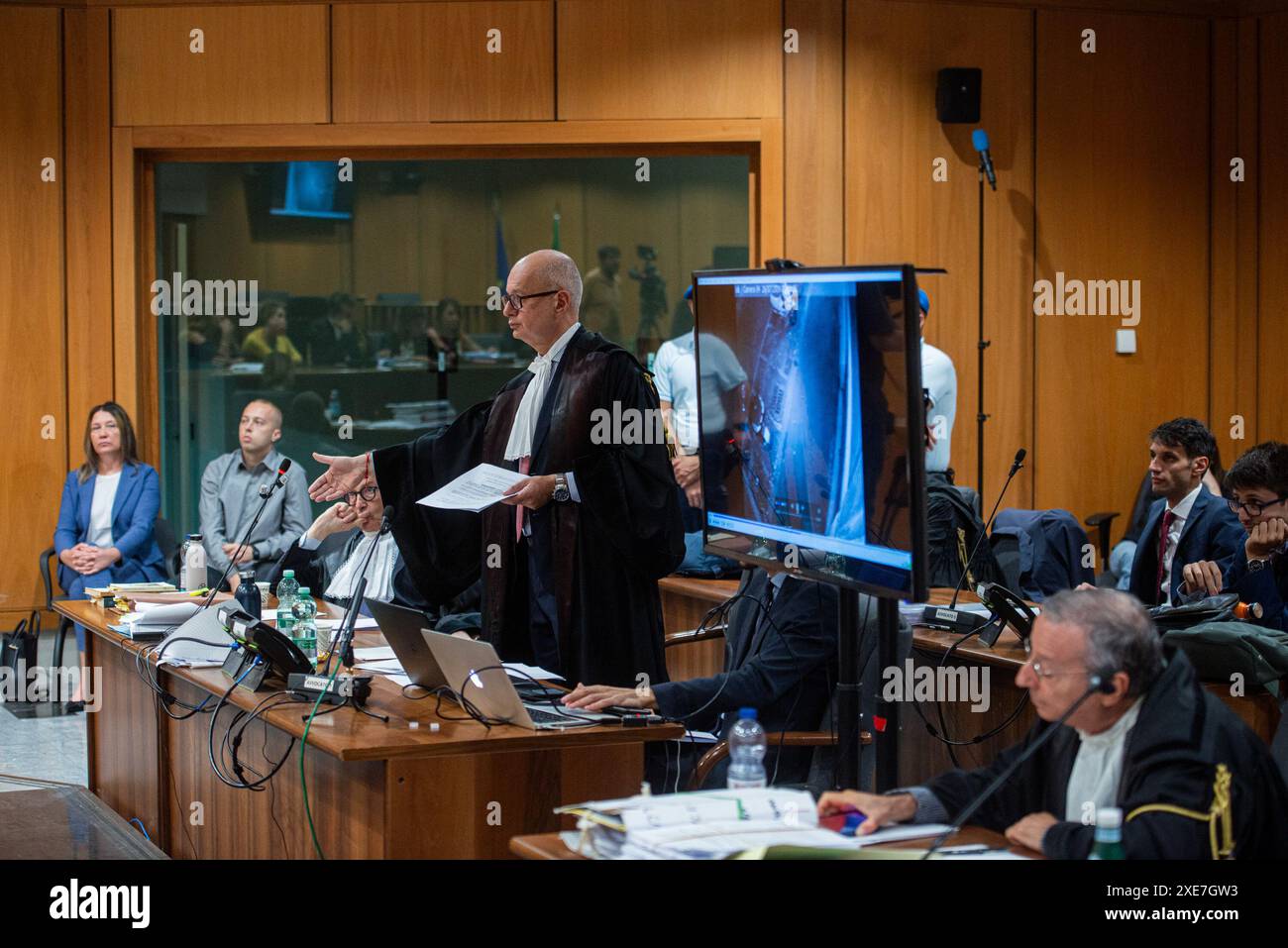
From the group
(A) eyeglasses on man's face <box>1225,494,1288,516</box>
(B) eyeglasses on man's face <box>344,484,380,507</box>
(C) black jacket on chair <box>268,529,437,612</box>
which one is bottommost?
(C) black jacket on chair <box>268,529,437,612</box>

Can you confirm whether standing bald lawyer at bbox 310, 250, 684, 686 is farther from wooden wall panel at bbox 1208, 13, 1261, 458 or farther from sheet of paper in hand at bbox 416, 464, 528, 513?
wooden wall panel at bbox 1208, 13, 1261, 458

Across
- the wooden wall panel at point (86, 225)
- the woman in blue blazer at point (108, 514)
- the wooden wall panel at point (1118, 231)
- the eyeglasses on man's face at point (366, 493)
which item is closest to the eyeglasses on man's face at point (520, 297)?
the eyeglasses on man's face at point (366, 493)

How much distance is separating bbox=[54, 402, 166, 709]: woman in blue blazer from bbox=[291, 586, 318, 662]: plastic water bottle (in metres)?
3.05

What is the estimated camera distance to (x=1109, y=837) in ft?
6.75

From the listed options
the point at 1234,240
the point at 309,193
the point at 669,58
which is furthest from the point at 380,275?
the point at 1234,240

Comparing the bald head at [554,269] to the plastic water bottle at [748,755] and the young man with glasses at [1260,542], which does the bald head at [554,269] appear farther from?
the young man with glasses at [1260,542]

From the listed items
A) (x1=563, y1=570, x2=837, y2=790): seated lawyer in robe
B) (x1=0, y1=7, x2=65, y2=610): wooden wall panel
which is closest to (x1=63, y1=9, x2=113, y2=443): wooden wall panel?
(x1=0, y1=7, x2=65, y2=610): wooden wall panel

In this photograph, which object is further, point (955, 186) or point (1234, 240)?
point (1234, 240)

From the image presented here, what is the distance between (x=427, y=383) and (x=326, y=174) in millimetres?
1137

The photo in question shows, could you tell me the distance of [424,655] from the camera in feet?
10.9

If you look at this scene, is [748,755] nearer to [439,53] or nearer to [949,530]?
[949,530]

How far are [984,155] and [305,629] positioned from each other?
4691 millimetres

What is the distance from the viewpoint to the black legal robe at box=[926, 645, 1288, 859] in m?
2.09

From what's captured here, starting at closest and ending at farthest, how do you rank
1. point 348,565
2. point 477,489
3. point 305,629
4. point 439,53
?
point 477,489
point 305,629
point 348,565
point 439,53
